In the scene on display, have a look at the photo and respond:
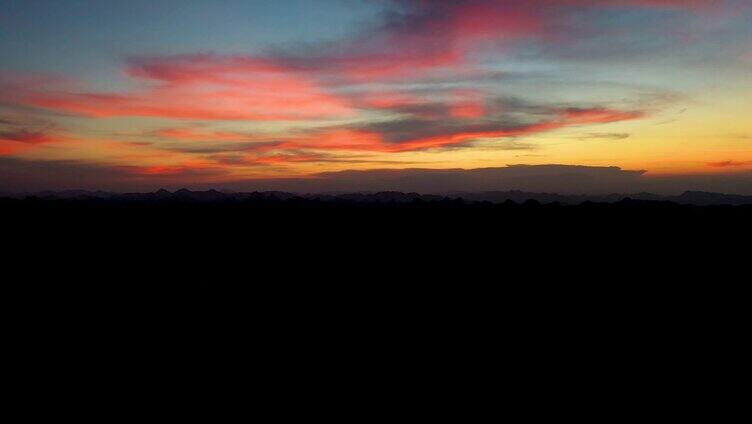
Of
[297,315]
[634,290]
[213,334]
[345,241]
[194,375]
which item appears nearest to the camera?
[194,375]

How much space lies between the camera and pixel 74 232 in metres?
42.3

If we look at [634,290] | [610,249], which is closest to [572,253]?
[610,249]

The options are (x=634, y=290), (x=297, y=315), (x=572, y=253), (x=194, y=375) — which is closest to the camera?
(x=194, y=375)

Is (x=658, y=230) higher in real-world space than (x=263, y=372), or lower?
higher

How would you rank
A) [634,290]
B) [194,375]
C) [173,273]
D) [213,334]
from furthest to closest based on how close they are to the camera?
[173,273] → [634,290] → [213,334] → [194,375]

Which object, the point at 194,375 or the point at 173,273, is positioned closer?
the point at 194,375

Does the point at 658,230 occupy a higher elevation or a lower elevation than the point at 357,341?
higher

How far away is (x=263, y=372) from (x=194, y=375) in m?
1.89

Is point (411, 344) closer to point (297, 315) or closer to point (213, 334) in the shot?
point (297, 315)

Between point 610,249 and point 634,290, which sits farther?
point 610,249

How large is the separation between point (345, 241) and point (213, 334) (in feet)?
71.3

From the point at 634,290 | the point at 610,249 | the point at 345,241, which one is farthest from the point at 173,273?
the point at 610,249

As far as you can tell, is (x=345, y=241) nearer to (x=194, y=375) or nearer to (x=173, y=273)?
(x=173, y=273)

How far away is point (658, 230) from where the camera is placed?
40.2 meters
